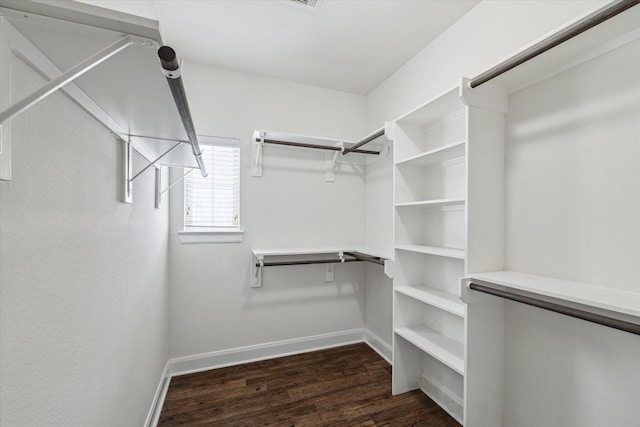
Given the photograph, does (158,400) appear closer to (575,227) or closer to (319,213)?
(319,213)

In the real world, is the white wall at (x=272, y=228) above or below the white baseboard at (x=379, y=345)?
above

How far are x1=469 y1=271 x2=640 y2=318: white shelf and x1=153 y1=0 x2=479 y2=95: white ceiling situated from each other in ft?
5.32

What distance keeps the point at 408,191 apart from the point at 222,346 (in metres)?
2.05

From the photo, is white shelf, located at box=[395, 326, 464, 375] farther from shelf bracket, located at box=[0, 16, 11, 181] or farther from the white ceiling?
the white ceiling

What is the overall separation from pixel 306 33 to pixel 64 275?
6.42ft

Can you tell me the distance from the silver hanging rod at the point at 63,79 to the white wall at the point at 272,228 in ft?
6.34

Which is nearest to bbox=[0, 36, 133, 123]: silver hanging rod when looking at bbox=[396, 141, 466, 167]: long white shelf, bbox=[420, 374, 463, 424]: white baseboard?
bbox=[396, 141, 466, 167]: long white shelf

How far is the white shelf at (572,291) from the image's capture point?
873mm

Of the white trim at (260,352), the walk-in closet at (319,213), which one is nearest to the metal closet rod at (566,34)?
the walk-in closet at (319,213)

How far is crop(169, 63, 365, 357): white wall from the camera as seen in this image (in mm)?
2293

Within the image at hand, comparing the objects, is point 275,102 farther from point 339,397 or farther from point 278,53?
point 339,397

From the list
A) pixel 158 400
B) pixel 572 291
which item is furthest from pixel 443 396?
pixel 158 400

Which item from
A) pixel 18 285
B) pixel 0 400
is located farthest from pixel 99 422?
pixel 18 285

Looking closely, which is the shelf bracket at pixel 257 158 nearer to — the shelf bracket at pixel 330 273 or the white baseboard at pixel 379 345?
the shelf bracket at pixel 330 273
